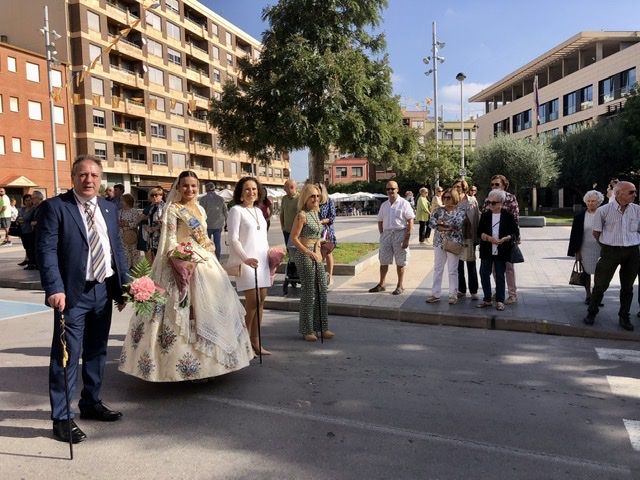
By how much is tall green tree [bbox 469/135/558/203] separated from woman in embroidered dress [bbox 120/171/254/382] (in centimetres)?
3003

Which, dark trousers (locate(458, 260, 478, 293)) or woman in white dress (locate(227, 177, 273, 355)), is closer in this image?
woman in white dress (locate(227, 177, 273, 355))

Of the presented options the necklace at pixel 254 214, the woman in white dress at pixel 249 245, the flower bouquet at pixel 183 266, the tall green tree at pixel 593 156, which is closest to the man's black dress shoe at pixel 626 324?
the woman in white dress at pixel 249 245

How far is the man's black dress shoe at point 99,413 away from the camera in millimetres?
3936

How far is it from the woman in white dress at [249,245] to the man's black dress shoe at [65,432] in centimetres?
215

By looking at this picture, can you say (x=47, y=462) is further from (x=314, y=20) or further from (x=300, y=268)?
(x=314, y=20)

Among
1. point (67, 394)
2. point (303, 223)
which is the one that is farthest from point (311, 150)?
point (67, 394)

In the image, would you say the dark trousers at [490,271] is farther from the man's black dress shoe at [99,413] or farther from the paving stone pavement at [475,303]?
the man's black dress shoe at [99,413]

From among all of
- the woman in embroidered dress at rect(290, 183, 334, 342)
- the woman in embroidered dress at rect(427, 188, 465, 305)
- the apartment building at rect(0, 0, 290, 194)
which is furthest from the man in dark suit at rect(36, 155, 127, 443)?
the apartment building at rect(0, 0, 290, 194)

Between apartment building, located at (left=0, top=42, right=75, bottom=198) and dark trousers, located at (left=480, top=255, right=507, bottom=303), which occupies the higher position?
apartment building, located at (left=0, top=42, right=75, bottom=198)

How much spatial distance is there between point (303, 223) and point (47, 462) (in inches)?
140

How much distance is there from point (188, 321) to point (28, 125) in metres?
39.6

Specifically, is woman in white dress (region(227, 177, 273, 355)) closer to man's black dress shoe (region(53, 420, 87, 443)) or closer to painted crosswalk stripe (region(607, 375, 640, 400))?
man's black dress shoe (region(53, 420, 87, 443))

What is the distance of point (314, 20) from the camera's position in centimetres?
1210

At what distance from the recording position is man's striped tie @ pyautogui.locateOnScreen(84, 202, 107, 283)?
370 centimetres
